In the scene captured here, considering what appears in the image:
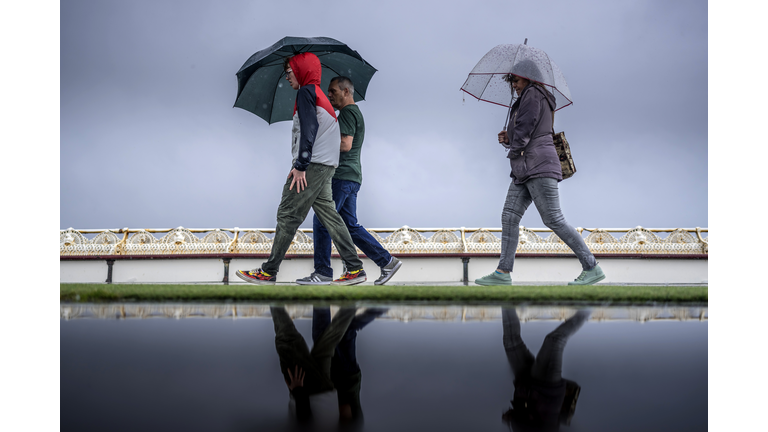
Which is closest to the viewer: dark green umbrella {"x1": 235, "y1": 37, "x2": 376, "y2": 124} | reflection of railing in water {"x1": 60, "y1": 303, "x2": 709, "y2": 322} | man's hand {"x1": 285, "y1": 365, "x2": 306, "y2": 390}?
man's hand {"x1": 285, "y1": 365, "x2": 306, "y2": 390}

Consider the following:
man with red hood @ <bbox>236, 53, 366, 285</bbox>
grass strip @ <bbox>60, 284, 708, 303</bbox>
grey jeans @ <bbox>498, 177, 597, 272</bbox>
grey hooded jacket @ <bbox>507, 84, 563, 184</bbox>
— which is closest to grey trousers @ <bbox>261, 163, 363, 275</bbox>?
man with red hood @ <bbox>236, 53, 366, 285</bbox>

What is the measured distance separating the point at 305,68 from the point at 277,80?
89 centimetres

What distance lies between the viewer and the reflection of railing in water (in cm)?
138

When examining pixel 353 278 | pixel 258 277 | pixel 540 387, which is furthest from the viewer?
pixel 353 278

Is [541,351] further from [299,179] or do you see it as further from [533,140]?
[533,140]

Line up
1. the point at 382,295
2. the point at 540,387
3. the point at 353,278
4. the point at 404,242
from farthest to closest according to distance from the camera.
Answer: the point at 404,242
the point at 353,278
the point at 382,295
the point at 540,387

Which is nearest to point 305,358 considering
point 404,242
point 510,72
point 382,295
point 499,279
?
point 382,295

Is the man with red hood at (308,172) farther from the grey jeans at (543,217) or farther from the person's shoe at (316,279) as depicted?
the grey jeans at (543,217)

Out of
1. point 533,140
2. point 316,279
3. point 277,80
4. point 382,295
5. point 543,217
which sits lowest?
point 316,279

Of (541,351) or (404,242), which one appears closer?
(541,351)

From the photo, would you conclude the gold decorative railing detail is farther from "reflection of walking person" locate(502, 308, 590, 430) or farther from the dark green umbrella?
"reflection of walking person" locate(502, 308, 590, 430)

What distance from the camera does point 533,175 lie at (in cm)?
267

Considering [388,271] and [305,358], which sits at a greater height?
[305,358]

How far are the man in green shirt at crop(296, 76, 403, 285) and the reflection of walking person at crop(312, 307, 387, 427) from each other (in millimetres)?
1654
